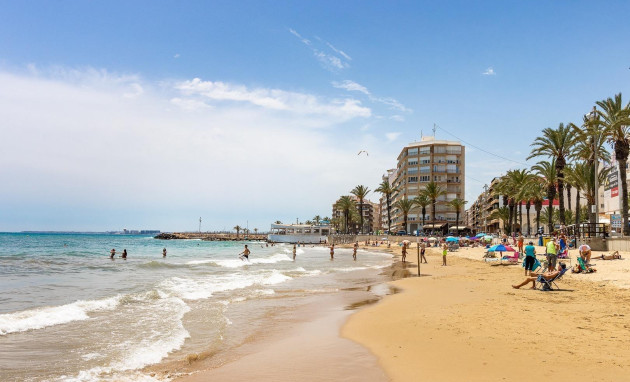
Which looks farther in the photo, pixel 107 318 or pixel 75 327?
pixel 107 318

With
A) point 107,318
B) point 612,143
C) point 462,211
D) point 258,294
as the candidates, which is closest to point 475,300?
point 258,294

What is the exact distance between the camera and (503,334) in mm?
8641

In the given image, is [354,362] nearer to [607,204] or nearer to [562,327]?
[562,327]

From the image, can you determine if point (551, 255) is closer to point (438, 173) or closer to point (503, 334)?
point (503, 334)

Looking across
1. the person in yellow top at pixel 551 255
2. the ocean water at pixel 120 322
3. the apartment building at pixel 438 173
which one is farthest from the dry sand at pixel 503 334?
the apartment building at pixel 438 173

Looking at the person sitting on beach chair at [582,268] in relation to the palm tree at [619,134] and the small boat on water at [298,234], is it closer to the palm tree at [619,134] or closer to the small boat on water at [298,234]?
the palm tree at [619,134]

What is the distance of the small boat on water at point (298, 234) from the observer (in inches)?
4904

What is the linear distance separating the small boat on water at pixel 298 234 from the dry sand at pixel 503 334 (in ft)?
356

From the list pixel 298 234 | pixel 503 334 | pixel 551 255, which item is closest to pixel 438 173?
pixel 298 234

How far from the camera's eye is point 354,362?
24.7ft

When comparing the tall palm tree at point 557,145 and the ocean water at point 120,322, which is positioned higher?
the tall palm tree at point 557,145

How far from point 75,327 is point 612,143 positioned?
124 ft

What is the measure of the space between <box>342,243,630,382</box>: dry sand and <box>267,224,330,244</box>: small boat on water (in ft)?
356

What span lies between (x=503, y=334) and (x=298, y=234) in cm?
12054
